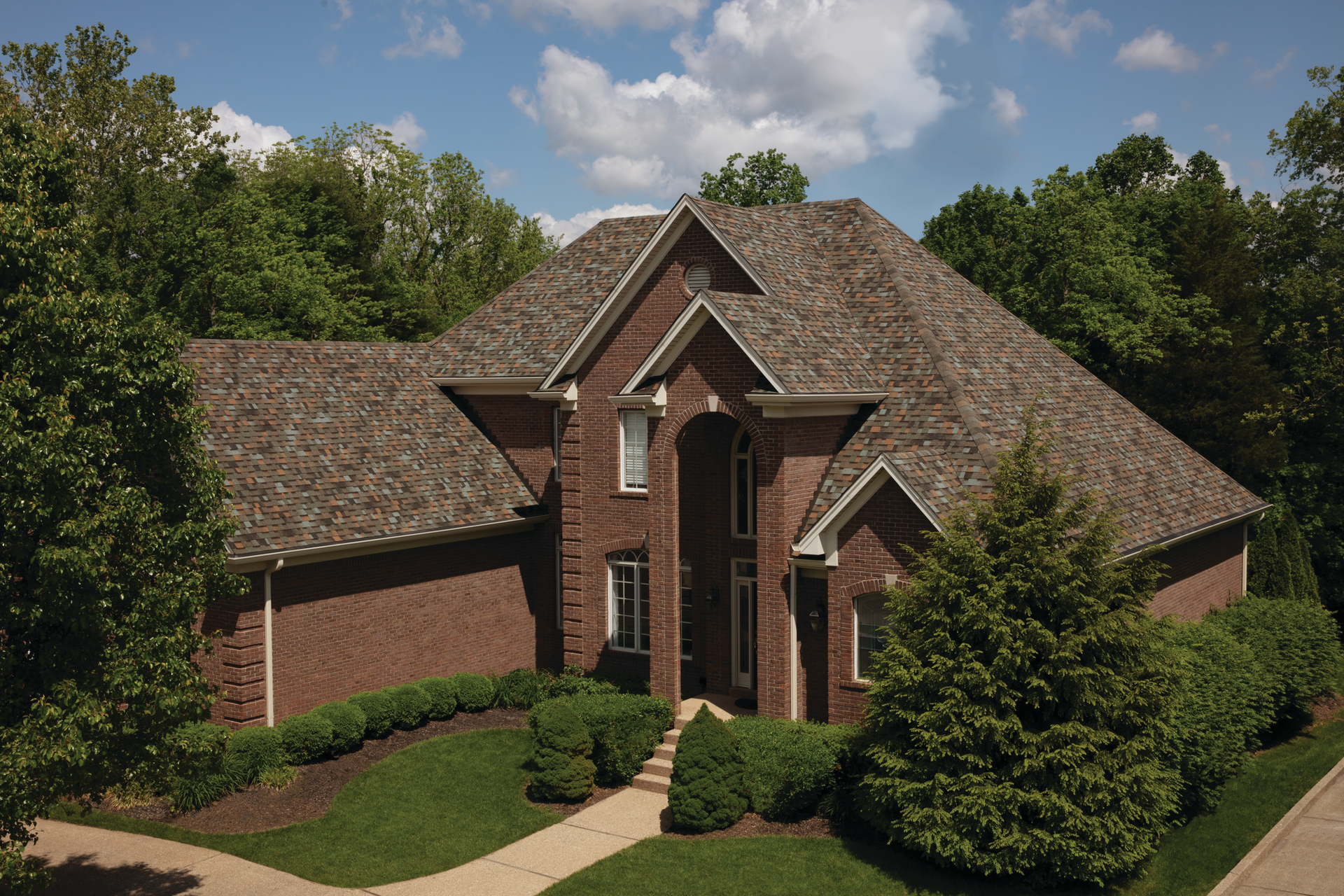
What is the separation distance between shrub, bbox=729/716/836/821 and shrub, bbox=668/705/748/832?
28cm

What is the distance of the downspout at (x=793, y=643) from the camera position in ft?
66.2

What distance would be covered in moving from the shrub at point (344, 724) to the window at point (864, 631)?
32.6 feet

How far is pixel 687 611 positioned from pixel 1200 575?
42.4 feet

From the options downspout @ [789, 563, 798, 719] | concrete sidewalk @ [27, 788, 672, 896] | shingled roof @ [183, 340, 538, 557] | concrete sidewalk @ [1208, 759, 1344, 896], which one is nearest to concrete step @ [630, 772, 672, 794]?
concrete sidewalk @ [27, 788, 672, 896]

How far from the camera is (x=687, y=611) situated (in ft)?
77.2

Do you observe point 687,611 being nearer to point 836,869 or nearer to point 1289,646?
point 836,869

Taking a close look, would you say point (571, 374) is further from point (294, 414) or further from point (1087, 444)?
point (1087, 444)

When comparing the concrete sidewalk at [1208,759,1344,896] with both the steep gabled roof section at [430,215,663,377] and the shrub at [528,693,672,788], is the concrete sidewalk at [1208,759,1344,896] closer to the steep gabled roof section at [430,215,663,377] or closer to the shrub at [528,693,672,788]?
the shrub at [528,693,672,788]

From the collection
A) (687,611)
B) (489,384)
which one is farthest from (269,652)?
(489,384)

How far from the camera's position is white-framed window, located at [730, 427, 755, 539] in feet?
74.0

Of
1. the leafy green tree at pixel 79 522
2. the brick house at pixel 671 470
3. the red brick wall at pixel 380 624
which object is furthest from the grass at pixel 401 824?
the leafy green tree at pixel 79 522

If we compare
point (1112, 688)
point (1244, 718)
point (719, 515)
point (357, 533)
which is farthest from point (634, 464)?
point (1244, 718)

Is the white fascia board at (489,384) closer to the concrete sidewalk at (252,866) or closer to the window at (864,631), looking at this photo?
the window at (864,631)

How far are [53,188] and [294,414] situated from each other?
11.5m
